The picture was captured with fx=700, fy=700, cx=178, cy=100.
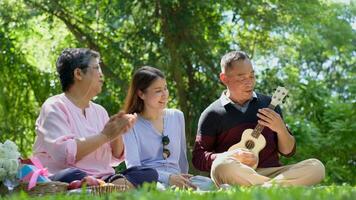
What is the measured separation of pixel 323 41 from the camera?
9844 millimetres

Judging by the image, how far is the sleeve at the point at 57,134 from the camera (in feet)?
14.0

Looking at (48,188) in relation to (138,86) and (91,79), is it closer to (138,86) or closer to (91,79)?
(91,79)

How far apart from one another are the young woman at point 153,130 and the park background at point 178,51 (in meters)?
3.26

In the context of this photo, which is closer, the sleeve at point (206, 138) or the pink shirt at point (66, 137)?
the pink shirt at point (66, 137)

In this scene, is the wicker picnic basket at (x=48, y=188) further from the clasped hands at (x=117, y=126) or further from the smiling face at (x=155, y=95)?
the smiling face at (x=155, y=95)

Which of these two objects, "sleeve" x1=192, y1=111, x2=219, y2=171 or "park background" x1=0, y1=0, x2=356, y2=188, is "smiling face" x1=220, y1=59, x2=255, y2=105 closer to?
"sleeve" x1=192, y1=111, x2=219, y2=171

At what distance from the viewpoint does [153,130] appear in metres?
4.88

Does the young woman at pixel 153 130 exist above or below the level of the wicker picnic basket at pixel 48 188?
Result: above

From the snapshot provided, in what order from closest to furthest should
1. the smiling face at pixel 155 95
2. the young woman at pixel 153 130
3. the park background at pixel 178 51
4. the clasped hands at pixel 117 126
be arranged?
the clasped hands at pixel 117 126, the young woman at pixel 153 130, the smiling face at pixel 155 95, the park background at pixel 178 51

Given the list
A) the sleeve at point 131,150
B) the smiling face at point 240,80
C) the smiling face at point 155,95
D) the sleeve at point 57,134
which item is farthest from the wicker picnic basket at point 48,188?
the smiling face at point 240,80

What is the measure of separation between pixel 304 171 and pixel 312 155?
3.99 meters

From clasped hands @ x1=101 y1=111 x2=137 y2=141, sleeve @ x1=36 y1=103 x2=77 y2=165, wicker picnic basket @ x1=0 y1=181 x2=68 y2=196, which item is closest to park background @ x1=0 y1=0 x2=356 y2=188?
sleeve @ x1=36 y1=103 x2=77 y2=165

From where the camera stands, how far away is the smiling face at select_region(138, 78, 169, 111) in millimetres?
4879

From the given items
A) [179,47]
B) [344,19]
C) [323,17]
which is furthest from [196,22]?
[344,19]
